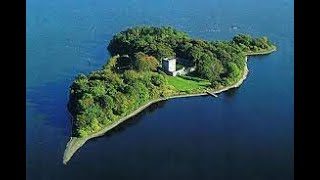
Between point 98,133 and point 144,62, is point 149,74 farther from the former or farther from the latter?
point 98,133

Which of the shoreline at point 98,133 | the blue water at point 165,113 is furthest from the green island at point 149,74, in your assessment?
the blue water at point 165,113

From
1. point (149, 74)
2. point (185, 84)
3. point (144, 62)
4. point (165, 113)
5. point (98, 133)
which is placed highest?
point (144, 62)

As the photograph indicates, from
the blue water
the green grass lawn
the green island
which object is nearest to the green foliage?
the green island

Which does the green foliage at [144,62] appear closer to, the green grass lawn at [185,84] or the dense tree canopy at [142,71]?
the dense tree canopy at [142,71]

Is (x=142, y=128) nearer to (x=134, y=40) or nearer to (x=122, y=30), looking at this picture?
(x=134, y=40)

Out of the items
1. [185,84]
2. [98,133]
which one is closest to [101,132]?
[98,133]

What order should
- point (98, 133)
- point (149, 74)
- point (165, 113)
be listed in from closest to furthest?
point (98, 133) < point (165, 113) < point (149, 74)
